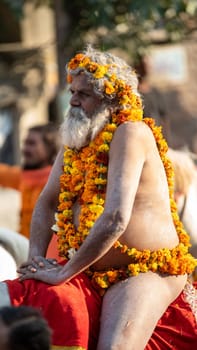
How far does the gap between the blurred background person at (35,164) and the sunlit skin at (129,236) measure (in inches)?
127

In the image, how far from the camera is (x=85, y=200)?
492cm

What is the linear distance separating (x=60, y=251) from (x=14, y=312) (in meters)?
1.28

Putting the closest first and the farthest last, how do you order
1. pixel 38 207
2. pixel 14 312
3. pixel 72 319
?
pixel 14 312
pixel 72 319
pixel 38 207

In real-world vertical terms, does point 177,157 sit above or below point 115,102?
below

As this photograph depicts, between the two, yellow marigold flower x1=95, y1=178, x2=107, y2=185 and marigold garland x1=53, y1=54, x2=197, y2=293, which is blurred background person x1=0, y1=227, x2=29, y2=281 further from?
yellow marigold flower x1=95, y1=178, x2=107, y2=185

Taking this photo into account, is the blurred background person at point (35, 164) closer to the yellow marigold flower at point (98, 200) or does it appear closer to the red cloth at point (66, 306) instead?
the yellow marigold flower at point (98, 200)

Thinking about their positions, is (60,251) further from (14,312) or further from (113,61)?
(14,312)

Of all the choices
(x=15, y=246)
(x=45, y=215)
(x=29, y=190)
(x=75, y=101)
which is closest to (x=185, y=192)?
(x=15, y=246)

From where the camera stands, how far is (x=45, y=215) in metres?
5.32

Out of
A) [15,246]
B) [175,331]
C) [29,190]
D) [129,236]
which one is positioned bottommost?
[29,190]

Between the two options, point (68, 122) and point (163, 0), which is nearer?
point (68, 122)

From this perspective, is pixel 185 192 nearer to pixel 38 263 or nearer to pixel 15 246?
pixel 15 246

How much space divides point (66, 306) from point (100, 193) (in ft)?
2.01

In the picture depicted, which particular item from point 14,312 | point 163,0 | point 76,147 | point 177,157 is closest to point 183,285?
point 76,147
